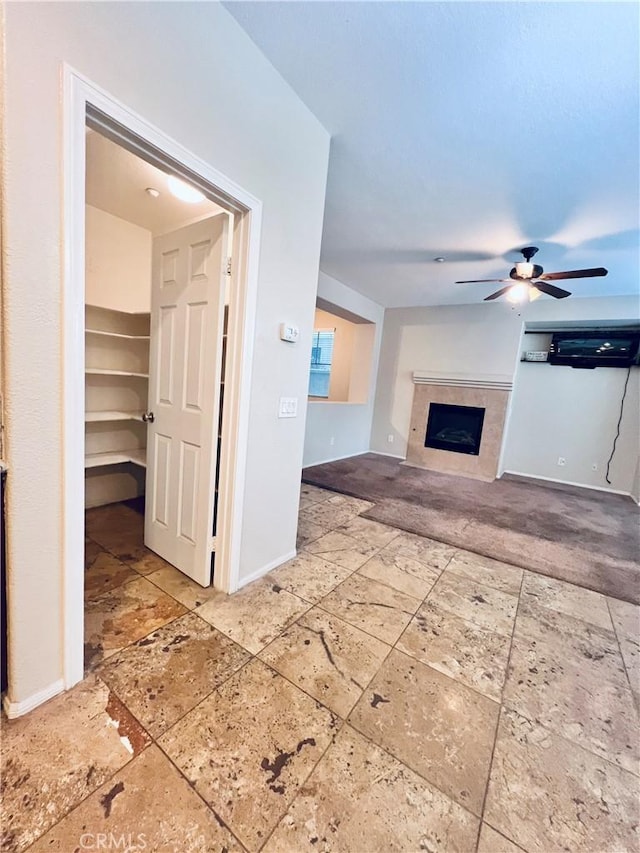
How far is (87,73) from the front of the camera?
106 centimetres

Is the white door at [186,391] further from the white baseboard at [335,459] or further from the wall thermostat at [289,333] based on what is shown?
the white baseboard at [335,459]

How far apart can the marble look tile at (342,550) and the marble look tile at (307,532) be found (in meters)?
0.05

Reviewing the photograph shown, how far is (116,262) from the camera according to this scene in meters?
2.82

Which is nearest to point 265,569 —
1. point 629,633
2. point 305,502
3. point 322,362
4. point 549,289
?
point 305,502

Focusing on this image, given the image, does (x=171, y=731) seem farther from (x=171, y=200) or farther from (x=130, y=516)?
(x=171, y=200)

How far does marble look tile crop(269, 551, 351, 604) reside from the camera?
2.06 m

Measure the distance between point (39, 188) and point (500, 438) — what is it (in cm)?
555

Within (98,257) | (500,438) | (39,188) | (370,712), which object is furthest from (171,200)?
(500,438)

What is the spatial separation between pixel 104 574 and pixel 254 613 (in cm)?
97

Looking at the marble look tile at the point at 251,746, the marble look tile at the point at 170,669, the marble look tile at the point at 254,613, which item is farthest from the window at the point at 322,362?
the marble look tile at the point at 251,746

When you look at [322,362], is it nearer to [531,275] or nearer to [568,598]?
[531,275]

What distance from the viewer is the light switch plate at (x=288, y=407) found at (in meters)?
2.05

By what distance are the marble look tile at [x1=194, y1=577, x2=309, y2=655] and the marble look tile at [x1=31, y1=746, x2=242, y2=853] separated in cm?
57

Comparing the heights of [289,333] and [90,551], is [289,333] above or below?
above
